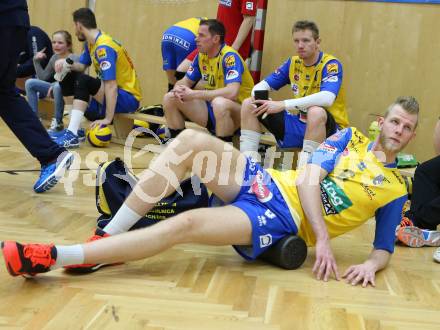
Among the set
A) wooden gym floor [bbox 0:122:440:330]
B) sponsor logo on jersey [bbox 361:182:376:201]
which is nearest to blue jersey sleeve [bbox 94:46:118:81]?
wooden gym floor [bbox 0:122:440:330]

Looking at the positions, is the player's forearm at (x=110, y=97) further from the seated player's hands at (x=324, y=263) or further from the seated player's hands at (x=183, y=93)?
the seated player's hands at (x=324, y=263)

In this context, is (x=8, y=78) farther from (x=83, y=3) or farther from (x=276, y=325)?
(x=83, y=3)

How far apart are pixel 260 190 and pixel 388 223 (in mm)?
580

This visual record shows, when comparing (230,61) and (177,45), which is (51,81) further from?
(230,61)

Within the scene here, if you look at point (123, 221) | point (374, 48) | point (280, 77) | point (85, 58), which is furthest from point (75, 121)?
point (123, 221)

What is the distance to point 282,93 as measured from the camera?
5.26 metres

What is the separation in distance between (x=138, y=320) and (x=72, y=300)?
0.84 ft

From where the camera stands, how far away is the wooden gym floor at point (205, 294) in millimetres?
1951

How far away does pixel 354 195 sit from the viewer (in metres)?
Answer: 2.63

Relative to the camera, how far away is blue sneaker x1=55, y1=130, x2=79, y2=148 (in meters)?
5.14

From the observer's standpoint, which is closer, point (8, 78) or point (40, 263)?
point (40, 263)

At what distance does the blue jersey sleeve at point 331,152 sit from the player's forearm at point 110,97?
10.2ft

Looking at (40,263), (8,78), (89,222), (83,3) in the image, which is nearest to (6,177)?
(8,78)

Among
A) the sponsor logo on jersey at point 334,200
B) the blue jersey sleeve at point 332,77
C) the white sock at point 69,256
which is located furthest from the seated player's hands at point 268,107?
the white sock at point 69,256
